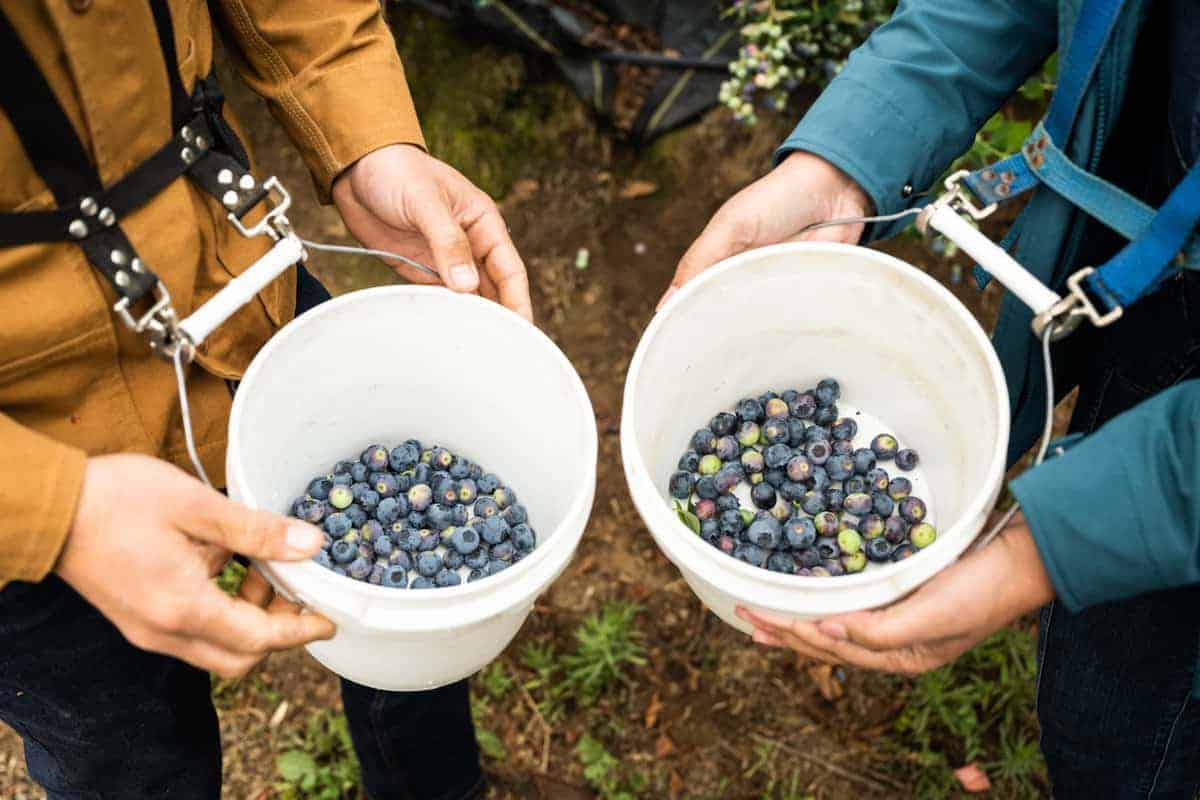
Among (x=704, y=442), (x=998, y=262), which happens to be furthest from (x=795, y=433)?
(x=998, y=262)

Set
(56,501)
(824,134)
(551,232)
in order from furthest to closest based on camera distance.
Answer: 1. (551,232)
2. (824,134)
3. (56,501)

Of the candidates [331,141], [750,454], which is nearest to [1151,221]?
[750,454]

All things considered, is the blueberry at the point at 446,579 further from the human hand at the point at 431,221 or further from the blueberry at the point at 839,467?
the blueberry at the point at 839,467

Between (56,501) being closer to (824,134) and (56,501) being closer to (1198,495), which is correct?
(824,134)

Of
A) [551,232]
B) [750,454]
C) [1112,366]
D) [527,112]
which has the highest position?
[1112,366]

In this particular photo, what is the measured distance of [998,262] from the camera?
1.16 m

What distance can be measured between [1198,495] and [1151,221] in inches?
12.3

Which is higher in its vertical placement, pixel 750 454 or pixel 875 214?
pixel 875 214

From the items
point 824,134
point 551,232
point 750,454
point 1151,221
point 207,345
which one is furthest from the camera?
point 551,232

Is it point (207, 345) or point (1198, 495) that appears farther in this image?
point (207, 345)

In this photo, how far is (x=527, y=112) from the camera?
3.08m

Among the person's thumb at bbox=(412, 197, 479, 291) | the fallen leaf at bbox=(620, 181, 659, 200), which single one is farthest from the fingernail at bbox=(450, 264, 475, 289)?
the fallen leaf at bbox=(620, 181, 659, 200)

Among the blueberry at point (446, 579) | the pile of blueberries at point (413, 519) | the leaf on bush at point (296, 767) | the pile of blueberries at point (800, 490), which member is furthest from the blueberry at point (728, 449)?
the leaf on bush at point (296, 767)

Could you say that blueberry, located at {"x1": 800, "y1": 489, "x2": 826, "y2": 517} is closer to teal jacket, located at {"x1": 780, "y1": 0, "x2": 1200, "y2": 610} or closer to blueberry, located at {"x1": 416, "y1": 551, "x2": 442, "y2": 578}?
Answer: teal jacket, located at {"x1": 780, "y1": 0, "x2": 1200, "y2": 610}
